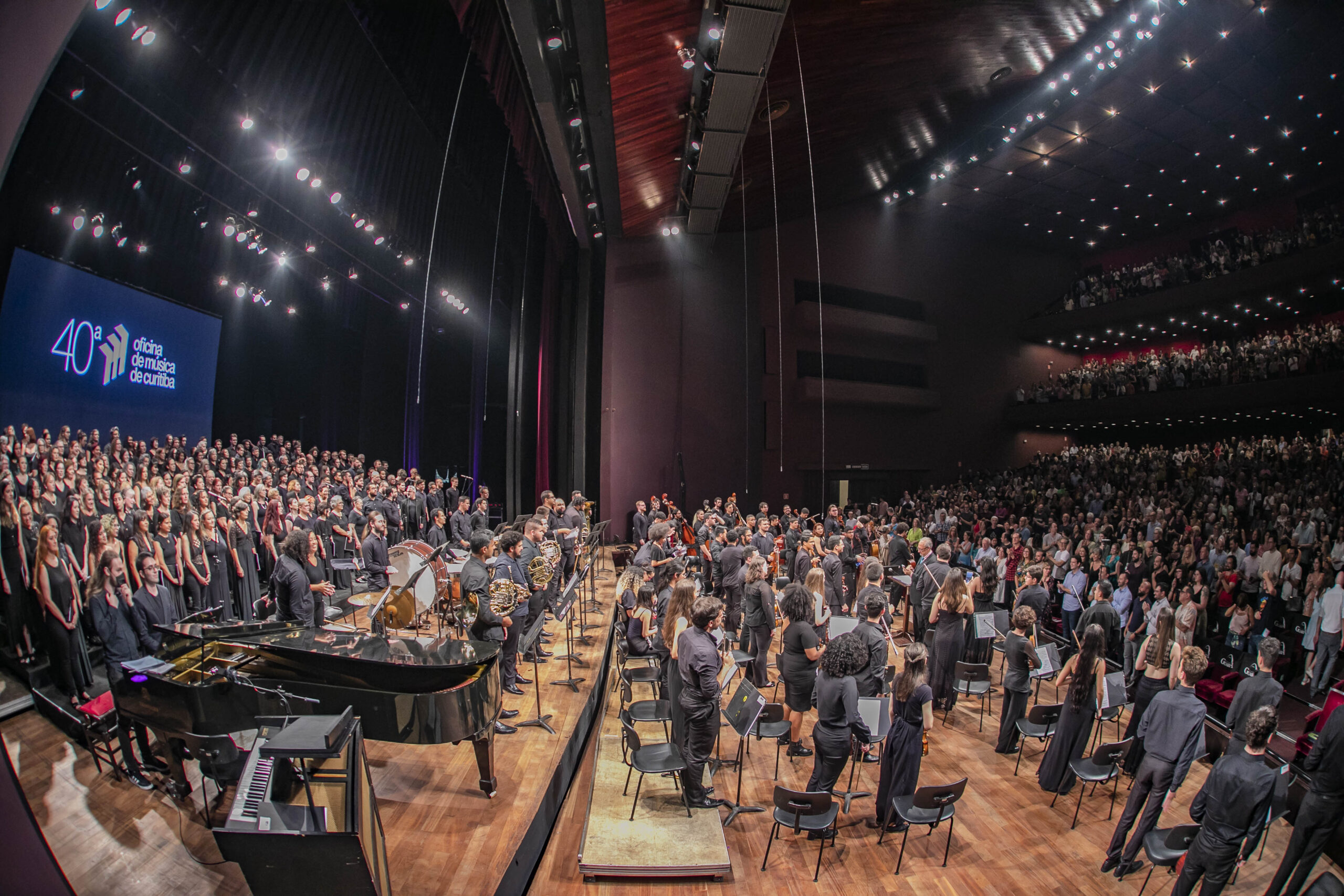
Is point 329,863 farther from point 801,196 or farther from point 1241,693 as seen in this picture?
point 801,196

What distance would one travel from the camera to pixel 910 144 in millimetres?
14219

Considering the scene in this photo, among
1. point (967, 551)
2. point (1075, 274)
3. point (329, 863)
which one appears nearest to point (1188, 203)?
point (1075, 274)

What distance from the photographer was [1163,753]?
13.7ft

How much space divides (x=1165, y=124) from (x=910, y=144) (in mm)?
5974

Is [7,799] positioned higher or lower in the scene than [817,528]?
lower

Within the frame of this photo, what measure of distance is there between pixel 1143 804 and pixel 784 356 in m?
14.0

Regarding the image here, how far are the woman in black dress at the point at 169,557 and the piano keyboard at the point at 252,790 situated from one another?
14.1 ft

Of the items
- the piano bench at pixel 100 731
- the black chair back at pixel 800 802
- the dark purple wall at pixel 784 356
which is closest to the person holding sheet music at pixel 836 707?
the black chair back at pixel 800 802

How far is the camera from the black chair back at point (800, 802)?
3969mm

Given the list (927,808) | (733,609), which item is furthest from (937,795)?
(733,609)

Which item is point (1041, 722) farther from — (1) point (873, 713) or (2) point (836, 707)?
(2) point (836, 707)

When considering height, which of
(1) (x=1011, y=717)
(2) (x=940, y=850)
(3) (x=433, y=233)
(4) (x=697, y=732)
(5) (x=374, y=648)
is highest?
(3) (x=433, y=233)

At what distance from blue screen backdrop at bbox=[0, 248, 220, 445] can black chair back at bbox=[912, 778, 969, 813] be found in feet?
19.2

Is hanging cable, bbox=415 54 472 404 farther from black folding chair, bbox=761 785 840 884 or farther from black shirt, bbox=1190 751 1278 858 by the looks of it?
black shirt, bbox=1190 751 1278 858
